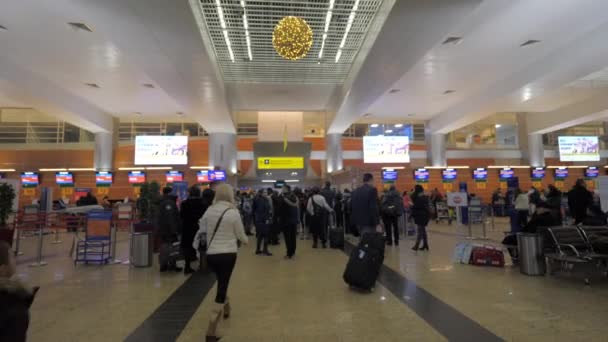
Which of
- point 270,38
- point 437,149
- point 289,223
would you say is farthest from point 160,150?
point 437,149

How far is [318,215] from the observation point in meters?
8.40

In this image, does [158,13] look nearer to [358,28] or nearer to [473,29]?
[358,28]

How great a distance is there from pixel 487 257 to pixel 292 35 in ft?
16.7

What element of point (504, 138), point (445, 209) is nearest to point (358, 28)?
point (445, 209)

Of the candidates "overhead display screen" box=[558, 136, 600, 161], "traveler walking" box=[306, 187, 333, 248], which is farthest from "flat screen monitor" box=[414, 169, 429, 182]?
"traveler walking" box=[306, 187, 333, 248]

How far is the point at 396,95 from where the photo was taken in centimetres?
1227

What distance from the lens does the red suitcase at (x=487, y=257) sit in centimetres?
570

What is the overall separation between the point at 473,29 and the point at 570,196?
13.6ft

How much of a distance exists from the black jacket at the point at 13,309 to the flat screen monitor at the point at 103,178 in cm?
1552

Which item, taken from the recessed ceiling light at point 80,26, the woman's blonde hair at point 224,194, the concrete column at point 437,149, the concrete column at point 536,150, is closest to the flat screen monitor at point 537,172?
the concrete column at point 536,150

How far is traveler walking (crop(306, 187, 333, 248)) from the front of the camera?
820 cm

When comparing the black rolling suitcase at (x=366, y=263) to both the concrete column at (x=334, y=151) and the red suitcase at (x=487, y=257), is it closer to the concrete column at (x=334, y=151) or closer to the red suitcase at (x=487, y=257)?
the red suitcase at (x=487, y=257)

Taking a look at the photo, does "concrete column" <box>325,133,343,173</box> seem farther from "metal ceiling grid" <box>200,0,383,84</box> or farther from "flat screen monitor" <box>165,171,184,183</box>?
"flat screen monitor" <box>165,171,184,183</box>

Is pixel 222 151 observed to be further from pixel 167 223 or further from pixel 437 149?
pixel 437 149
